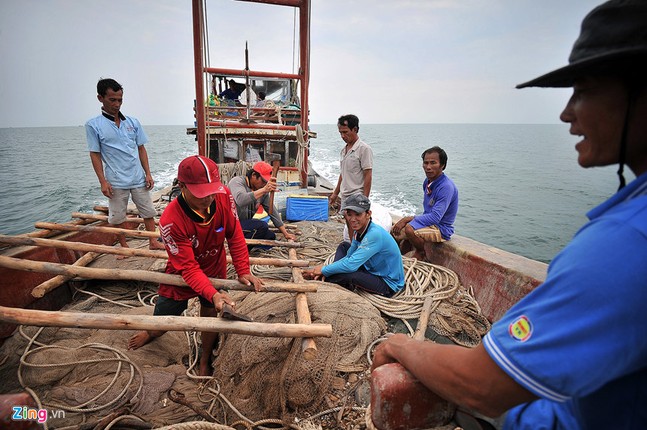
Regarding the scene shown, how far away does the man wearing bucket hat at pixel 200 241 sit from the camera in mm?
2293

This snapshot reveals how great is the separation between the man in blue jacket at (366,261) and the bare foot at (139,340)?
174 cm

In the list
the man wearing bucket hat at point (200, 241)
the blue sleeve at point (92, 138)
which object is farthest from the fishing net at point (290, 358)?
the blue sleeve at point (92, 138)

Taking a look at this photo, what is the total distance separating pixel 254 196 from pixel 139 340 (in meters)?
2.21

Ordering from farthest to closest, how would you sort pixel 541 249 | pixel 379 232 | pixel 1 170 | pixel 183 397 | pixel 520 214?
1. pixel 1 170
2. pixel 520 214
3. pixel 541 249
4. pixel 379 232
5. pixel 183 397

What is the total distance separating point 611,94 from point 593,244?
0.36m

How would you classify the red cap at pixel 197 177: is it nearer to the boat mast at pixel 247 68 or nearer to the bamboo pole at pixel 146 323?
the bamboo pole at pixel 146 323

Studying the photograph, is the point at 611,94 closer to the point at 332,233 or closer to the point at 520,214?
the point at 332,233

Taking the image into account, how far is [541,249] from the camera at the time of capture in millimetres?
11898

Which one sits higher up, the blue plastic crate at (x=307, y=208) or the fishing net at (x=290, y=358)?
the blue plastic crate at (x=307, y=208)

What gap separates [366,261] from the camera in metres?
3.35

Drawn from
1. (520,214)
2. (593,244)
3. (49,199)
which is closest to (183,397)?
(593,244)

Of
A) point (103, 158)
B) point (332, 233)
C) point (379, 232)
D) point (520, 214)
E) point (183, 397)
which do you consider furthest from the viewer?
point (520, 214)

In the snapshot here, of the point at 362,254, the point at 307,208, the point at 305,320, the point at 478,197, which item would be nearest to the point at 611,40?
the point at 305,320

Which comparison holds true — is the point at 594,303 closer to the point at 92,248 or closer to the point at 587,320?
the point at 587,320
